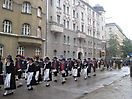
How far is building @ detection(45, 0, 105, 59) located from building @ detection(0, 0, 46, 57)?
390cm

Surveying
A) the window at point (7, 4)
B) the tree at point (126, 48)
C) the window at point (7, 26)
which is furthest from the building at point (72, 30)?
the tree at point (126, 48)

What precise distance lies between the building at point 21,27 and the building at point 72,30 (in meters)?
3.90

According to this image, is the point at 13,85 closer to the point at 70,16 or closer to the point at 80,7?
the point at 70,16

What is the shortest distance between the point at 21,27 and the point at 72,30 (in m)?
15.5

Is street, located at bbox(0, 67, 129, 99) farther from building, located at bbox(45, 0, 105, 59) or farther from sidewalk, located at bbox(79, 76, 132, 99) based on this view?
building, located at bbox(45, 0, 105, 59)

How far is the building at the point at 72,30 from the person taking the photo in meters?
29.8

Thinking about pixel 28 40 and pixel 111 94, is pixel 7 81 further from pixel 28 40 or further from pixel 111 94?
pixel 28 40

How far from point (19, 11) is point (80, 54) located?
21398 millimetres

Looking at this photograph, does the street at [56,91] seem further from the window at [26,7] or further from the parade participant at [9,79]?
the window at [26,7]

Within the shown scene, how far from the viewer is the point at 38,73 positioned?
10617mm

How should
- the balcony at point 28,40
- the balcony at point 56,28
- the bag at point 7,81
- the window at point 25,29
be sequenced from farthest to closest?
the balcony at point 56,28 → the window at point 25,29 → the balcony at point 28,40 → the bag at point 7,81

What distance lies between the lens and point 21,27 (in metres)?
23.0

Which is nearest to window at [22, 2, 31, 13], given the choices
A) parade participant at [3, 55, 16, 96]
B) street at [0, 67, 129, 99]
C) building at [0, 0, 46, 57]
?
building at [0, 0, 46, 57]

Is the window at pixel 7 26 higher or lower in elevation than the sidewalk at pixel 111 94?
higher
